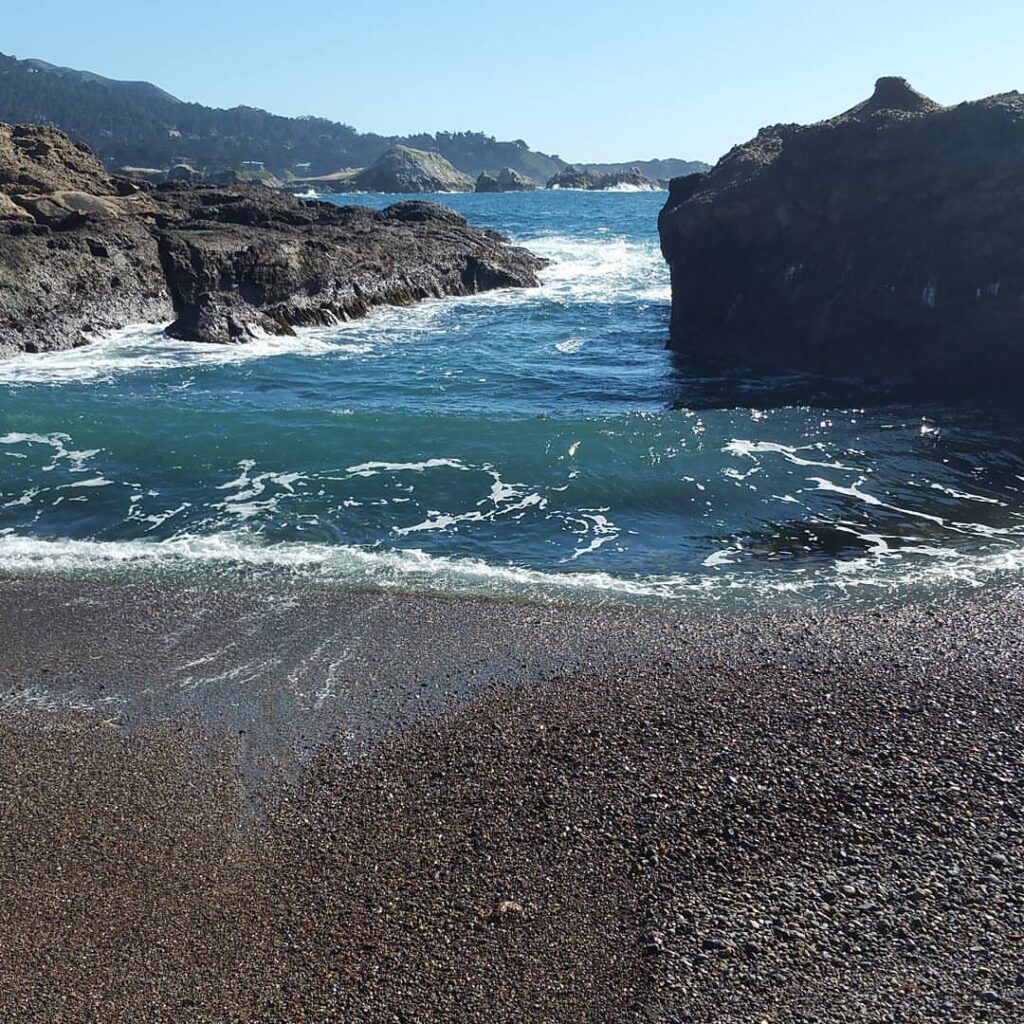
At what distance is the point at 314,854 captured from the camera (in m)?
10.9

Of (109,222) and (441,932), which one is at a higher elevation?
(109,222)

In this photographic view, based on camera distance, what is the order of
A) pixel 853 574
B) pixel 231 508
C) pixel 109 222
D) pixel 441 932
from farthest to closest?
pixel 109 222 → pixel 231 508 → pixel 853 574 → pixel 441 932

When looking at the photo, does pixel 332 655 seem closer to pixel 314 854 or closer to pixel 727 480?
pixel 314 854

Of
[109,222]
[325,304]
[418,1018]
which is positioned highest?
[109,222]

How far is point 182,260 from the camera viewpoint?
43594mm

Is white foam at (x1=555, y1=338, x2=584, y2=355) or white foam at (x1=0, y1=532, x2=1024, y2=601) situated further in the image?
white foam at (x1=555, y1=338, x2=584, y2=355)

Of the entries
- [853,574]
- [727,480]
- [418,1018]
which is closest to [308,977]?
[418,1018]

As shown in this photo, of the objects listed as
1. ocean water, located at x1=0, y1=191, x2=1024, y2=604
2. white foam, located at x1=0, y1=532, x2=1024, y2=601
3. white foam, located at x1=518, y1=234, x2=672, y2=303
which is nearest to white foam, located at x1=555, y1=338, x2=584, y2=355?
white foam, located at x1=518, y1=234, x2=672, y2=303

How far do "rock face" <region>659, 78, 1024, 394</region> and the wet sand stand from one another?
18.3 m

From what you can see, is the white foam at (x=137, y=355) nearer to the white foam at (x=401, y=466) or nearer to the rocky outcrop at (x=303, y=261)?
the rocky outcrop at (x=303, y=261)

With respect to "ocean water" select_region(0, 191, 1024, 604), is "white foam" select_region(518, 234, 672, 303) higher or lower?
higher

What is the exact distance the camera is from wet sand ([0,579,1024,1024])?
29.9 ft

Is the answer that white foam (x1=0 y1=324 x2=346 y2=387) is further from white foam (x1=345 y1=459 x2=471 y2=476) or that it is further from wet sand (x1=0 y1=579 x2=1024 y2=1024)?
wet sand (x1=0 y1=579 x2=1024 y2=1024)

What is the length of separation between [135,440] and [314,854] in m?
19.6
